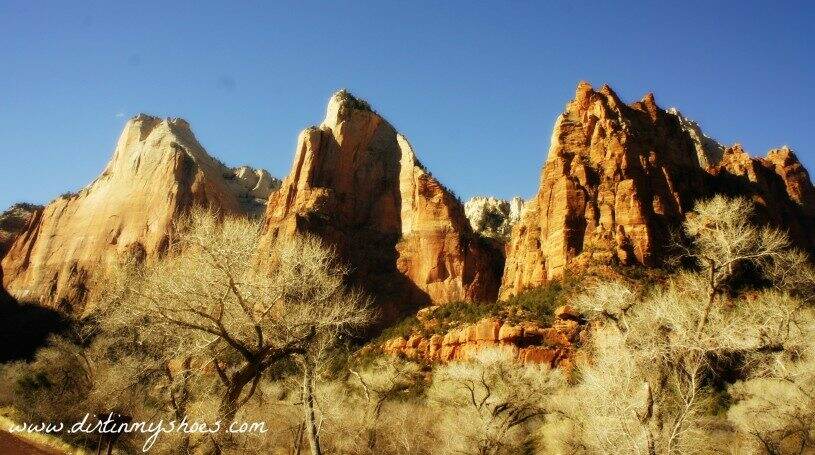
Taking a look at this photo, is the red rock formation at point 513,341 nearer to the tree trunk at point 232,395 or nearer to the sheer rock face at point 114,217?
the tree trunk at point 232,395

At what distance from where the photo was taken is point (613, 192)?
2266 inches

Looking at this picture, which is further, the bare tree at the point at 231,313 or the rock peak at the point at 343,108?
the rock peak at the point at 343,108

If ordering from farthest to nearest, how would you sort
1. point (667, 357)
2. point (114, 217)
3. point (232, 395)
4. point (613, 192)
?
point (114, 217), point (613, 192), point (667, 357), point (232, 395)

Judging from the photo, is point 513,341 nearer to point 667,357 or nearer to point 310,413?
point 667,357

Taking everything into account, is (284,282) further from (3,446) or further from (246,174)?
(246,174)

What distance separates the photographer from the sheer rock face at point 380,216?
6912 centimetres

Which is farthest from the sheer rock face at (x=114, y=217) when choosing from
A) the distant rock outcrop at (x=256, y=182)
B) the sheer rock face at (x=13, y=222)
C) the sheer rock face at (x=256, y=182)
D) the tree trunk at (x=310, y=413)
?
the tree trunk at (x=310, y=413)

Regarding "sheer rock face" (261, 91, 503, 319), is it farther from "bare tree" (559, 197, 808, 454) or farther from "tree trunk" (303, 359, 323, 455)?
"tree trunk" (303, 359, 323, 455)

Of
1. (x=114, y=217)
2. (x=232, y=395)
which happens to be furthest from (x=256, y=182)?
(x=232, y=395)

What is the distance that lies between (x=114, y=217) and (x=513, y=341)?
201ft

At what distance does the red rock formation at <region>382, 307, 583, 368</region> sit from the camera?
4431cm

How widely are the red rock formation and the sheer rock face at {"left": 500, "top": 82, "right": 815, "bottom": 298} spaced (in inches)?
344

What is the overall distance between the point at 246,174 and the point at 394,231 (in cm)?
5166

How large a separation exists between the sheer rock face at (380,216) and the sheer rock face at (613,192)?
7.90 metres
